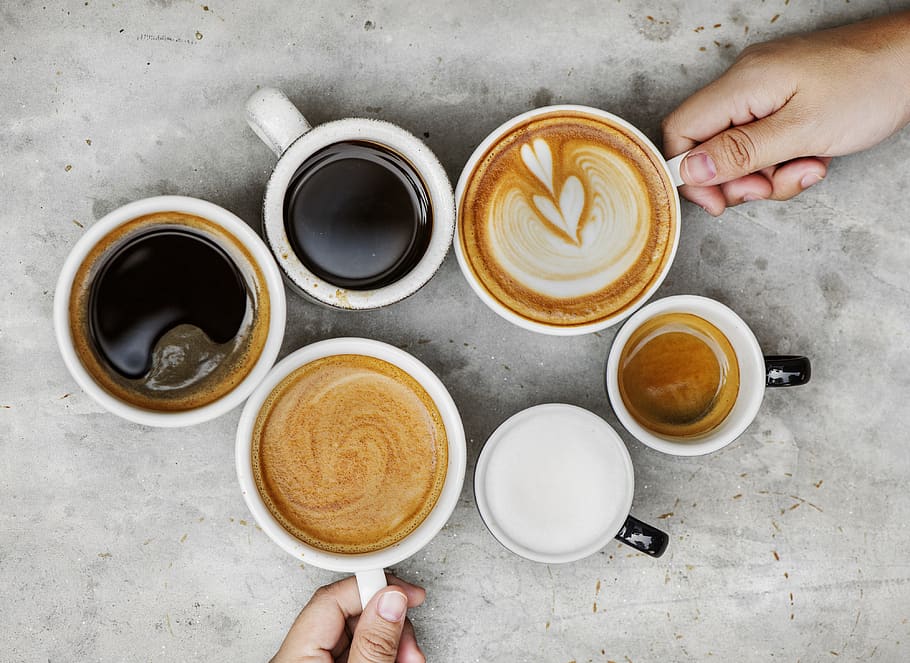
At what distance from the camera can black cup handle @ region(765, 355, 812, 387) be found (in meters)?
1.24

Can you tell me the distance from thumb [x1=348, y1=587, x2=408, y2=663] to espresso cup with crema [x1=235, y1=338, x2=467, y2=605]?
1.3 inches

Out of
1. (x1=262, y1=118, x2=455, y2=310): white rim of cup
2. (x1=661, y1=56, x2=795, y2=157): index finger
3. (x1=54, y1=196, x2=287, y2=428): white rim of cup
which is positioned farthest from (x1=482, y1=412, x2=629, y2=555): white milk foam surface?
(x1=661, y1=56, x2=795, y2=157): index finger

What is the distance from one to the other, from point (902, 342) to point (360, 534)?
3.69ft

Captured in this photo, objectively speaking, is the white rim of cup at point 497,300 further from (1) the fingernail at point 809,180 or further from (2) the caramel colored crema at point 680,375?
(1) the fingernail at point 809,180

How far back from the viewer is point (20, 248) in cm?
131

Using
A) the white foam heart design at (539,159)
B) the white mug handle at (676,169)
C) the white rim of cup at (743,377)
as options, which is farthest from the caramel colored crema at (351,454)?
the white mug handle at (676,169)

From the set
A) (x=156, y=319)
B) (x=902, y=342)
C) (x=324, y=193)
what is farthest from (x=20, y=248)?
(x=902, y=342)

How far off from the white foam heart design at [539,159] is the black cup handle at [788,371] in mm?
517

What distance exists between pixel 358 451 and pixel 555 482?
0.36 metres

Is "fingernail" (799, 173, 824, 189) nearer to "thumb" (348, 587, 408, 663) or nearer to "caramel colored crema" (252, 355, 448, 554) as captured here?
"caramel colored crema" (252, 355, 448, 554)

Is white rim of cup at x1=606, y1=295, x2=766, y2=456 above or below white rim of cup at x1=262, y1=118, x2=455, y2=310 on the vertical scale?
Answer: below

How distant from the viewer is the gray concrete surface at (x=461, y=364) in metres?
1.31

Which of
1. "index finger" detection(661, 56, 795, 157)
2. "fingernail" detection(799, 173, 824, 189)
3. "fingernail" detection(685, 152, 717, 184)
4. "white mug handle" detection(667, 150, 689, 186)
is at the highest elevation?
"index finger" detection(661, 56, 795, 157)

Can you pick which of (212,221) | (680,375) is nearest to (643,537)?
(680,375)
